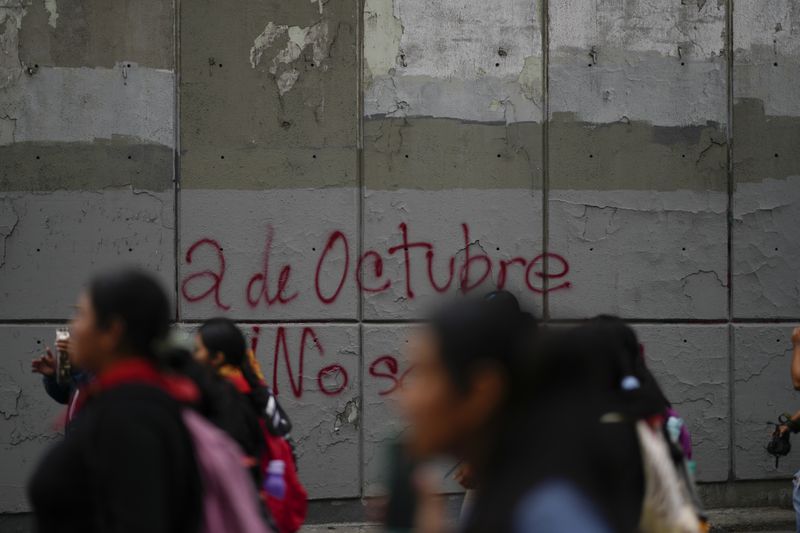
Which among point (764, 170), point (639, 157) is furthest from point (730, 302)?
point (639, 157)

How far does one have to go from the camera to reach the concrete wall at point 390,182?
837 centimetres

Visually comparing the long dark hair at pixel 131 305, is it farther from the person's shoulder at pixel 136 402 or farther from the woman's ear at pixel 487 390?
the woman's ear at pixel 487 390

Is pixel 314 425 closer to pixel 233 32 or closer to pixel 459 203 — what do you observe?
pixel 459 203

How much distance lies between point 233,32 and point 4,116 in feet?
5.37

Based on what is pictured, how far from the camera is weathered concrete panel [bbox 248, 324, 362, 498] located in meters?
8.56

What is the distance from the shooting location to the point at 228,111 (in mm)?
8539

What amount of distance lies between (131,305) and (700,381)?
22.4 ft

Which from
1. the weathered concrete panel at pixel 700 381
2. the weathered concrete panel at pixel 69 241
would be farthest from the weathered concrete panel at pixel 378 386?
the weathered concrete panel at pixel 700 381

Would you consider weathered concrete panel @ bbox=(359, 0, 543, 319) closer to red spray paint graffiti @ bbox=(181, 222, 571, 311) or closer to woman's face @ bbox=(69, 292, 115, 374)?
red spray paint graffiti @ bbox=(181, 222, 571, 311)

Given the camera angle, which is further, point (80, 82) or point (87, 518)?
point (80, 82)

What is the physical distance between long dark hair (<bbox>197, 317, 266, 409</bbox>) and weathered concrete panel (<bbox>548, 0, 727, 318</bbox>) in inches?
159

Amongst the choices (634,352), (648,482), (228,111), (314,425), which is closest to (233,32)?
(228,111)

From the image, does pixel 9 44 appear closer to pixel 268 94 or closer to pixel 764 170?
pixel 268 94

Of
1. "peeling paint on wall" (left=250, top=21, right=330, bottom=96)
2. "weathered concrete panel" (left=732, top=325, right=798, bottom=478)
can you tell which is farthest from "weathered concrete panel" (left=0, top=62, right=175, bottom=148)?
"weathered concrete panel" (left=732, top=325, right=798, bottom=478)
